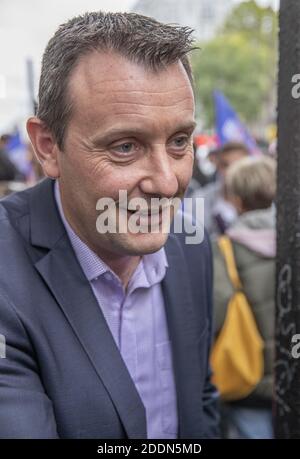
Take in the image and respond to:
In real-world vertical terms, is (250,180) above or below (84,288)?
above

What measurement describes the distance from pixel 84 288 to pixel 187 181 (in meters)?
0.36

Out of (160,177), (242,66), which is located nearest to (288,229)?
(160,177)

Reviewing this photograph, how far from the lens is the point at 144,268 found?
1.60m

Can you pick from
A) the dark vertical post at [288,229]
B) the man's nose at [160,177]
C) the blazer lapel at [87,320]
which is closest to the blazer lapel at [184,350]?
the blazer lapel at [87,320]

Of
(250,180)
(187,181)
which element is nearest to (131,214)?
(187,181)

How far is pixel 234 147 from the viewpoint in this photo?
5016 millimetres

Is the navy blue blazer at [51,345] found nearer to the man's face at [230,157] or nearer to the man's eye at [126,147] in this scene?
the man's eye at [126,147]

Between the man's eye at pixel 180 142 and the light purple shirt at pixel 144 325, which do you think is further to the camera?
the light purple shirt at pixel 144 325

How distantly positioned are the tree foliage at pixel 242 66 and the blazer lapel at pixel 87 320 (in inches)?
1875

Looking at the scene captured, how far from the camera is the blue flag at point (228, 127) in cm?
543

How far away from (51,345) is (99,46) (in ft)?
2.19

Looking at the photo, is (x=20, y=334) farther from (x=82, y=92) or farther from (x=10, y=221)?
(x=82, y=92)

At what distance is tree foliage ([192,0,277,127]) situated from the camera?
161 ft

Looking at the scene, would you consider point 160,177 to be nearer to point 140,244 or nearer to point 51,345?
point 140,244
